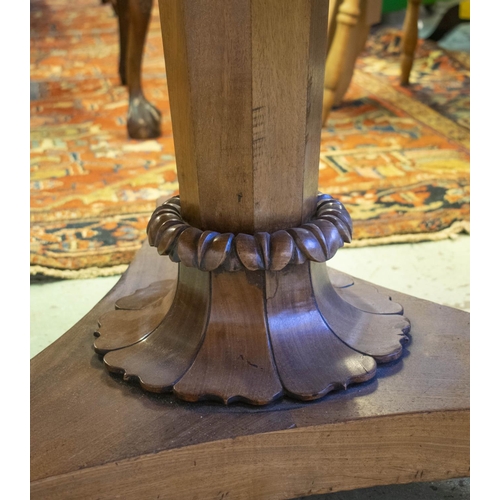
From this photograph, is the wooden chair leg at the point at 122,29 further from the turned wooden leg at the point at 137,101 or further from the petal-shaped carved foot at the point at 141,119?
the petal-shaped carved foot at the point at 141,119

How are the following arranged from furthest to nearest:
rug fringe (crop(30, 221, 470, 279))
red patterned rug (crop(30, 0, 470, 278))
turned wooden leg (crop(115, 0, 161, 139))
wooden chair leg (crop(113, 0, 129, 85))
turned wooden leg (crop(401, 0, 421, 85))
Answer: turned wooden leg (crop(401, 0, 421, 85)), wooden chair leg (crop(113, 0, 129, 85)), turned wooden leg (crop(115, 0, 161, 139)), red patterned rug (crop(30, 0, 470, 278)), rug fringe (crop(30, 221, 470, 279))

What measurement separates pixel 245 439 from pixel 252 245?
6.0 inches

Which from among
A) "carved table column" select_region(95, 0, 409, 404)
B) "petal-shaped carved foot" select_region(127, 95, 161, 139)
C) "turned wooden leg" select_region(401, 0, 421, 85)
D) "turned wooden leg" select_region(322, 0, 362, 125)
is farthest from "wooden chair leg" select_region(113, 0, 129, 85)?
"carved table column" select_region(95, 0, 409, 404)

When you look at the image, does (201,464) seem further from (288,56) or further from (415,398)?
(288,56)

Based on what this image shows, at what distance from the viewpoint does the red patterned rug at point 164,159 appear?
3.99ft

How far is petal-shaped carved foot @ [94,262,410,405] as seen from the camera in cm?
63

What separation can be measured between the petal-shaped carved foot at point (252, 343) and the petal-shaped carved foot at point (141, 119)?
1.06 meters

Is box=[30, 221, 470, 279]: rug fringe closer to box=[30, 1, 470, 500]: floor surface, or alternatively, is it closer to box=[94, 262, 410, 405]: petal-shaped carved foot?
box=[30, 1, 470, 500]: floor surface

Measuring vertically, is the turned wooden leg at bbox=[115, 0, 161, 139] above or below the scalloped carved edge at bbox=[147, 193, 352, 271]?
below

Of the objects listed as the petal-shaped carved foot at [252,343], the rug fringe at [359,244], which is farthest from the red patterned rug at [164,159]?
the petal-shaped carved foot at [252,343]

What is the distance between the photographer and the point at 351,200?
4.40ft

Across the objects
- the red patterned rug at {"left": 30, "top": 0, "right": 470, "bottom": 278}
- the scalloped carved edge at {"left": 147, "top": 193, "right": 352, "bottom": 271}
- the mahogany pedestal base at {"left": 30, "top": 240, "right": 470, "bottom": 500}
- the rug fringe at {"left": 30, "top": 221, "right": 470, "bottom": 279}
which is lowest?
the red patterned rug at {"left": 30, "top": 0, "right": 470, "bottom": 278}

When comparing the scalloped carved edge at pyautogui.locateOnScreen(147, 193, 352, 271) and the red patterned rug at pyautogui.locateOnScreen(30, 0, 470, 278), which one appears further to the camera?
the red patterned rug at pyautogui.locateOnScreen(30, 0, 470, 278)

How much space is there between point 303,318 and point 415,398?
118 millimetres
